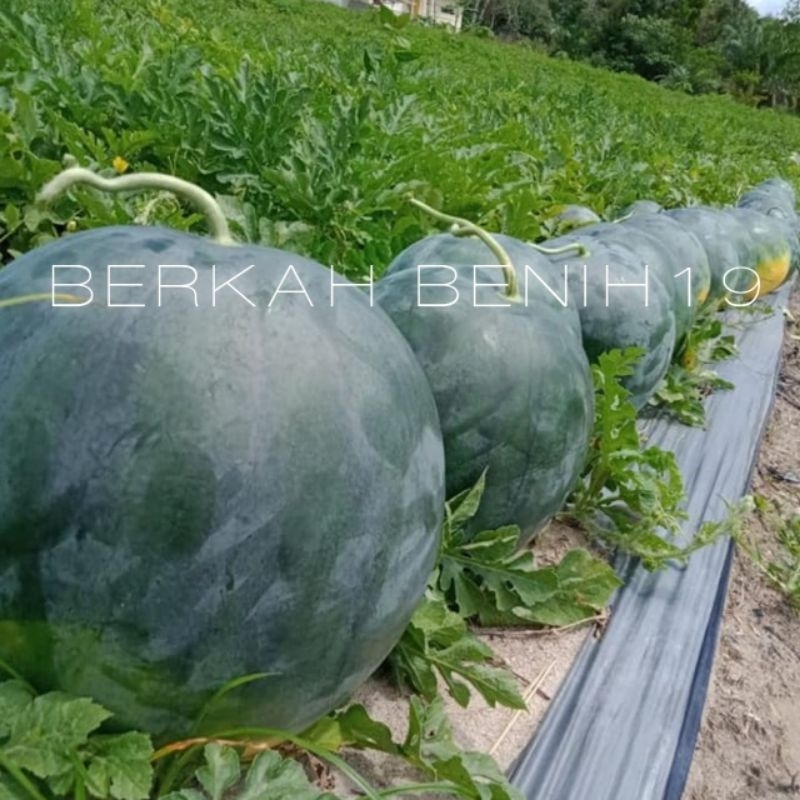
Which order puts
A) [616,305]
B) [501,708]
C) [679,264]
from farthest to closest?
1. [679,264]
2. [616,305]
3. [501,708]

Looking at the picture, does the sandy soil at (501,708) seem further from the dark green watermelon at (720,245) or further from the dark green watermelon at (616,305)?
the dark green watermelon at (720,245)

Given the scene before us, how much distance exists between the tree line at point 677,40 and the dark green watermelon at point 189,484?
39392 mm

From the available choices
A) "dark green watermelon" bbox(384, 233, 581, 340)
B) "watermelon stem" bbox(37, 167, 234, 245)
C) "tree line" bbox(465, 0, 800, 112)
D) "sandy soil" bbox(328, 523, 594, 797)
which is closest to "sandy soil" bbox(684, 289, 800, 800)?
"sandy soil" bbox(328, 523, 594, 797)

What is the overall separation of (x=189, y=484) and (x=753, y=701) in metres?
1.82

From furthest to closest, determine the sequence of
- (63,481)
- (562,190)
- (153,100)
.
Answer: (562,190), (153,100), (63,481)

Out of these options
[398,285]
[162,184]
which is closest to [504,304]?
[398,285]

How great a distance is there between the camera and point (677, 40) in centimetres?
4334

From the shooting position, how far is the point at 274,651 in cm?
112

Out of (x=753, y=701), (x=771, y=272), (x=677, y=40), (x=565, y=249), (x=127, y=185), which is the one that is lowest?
(x=753, y=701)

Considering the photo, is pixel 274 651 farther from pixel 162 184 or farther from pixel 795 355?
pixel 795 355

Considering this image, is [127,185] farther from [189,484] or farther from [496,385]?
[496,385]

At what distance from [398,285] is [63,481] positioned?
94 centimetres

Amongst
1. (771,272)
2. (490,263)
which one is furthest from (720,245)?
(490,263)

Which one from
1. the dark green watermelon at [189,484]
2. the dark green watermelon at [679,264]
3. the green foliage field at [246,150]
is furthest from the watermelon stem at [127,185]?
the dark green watermelon at [679,264]
